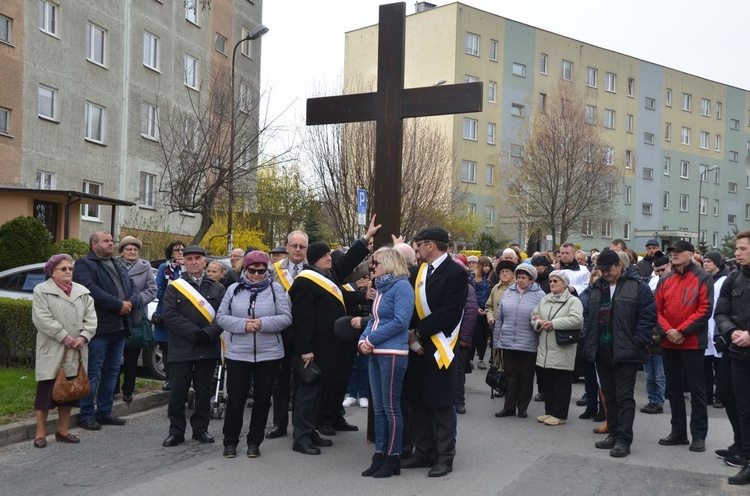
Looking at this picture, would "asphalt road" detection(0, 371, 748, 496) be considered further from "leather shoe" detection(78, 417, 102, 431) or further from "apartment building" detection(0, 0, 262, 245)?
"apartment building" detection(0, 0, 262, 245)

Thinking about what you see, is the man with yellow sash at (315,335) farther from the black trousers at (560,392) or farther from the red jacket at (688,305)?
the red jacket at (688,305)

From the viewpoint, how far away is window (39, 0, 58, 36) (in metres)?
26.6

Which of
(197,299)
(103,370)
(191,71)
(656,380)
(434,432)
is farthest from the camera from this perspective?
(191,71)

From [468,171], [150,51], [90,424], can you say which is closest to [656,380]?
[90,424]

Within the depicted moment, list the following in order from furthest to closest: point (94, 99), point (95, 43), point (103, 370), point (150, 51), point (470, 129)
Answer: point (470, 129)
point (150, 51)
point (95, 43)
point (94, 99)
point (103, 370)

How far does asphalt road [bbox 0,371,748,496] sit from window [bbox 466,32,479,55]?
43381 mm

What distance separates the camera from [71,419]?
28.4 feet

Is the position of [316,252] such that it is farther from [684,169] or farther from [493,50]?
[684,169]

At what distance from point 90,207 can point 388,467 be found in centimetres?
2465

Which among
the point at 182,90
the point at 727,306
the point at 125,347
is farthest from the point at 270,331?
the point at 182,90

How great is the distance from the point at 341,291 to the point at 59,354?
290cm

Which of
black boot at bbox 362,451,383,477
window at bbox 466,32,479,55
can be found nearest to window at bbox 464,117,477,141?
window at bbox 466,32,479,55

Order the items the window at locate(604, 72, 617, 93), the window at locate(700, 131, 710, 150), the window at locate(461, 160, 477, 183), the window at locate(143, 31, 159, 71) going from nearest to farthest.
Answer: the window at locate(143, 31, 159, 71) → the window at locate(461, 160, 477, 183) → the window at locate(604, 72, 617, 93) → the window at locate(700, 131, 710, 150)

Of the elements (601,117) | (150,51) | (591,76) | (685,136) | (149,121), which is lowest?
(149,121)
